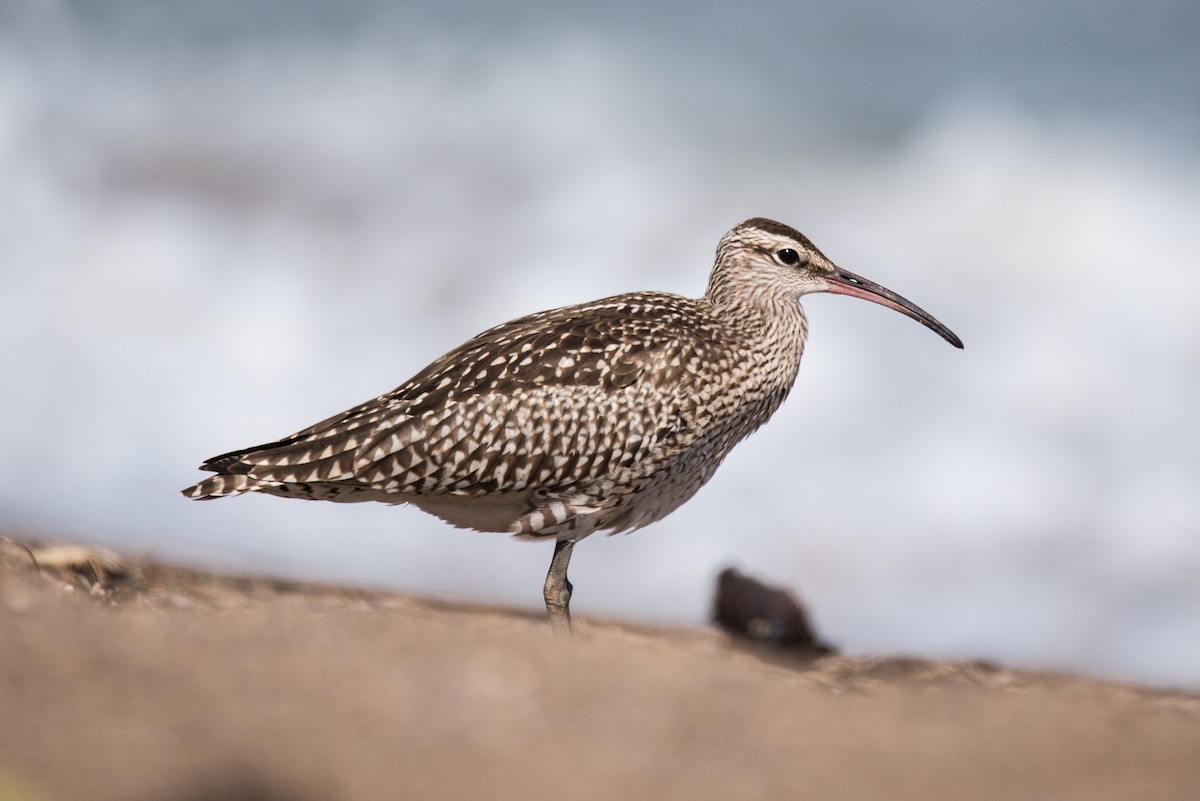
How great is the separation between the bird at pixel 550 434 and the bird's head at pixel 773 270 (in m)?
0.58

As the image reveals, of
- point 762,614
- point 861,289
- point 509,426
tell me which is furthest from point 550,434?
point 762,614

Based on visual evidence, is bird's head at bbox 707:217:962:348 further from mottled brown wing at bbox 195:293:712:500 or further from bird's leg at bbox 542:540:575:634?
bird's leg at bbox 542:540:575:634

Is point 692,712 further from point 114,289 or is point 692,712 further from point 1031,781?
point 114,289

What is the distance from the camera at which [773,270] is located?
839 cm

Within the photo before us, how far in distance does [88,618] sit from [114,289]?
1104 centimetres

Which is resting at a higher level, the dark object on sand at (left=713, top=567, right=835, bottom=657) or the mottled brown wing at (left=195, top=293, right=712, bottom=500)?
the mottled brown wing at (left=195, top=293, right=712, bottom=500)

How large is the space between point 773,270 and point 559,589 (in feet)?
7.38

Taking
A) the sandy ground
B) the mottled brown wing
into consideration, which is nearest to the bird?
the mottled brown wing

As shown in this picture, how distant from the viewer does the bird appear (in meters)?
7.28

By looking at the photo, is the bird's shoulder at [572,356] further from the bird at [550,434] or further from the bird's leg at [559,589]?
the bird's leg at [559,589]

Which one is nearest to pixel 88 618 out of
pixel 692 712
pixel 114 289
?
pixel 692 712

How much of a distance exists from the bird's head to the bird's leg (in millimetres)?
1803

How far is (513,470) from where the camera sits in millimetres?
7316

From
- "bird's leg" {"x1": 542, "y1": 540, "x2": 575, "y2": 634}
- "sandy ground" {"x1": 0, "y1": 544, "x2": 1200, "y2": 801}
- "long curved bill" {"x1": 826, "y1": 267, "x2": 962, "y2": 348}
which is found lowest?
"sandy ground" {"x1": 0, "y1": 544, "x2": 1200, "y2": 801}
